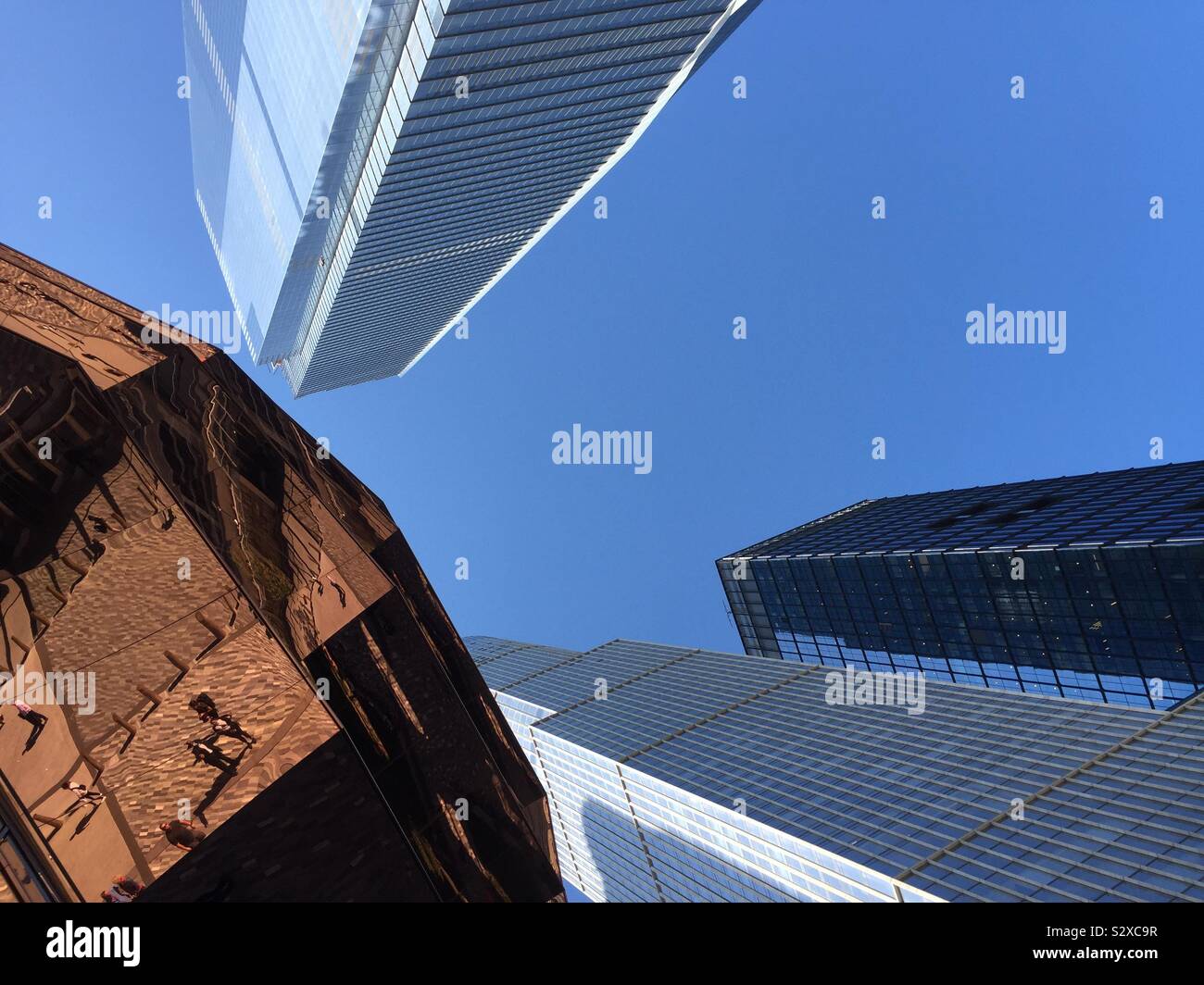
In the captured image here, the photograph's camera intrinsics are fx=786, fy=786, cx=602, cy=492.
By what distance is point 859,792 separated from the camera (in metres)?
54.0

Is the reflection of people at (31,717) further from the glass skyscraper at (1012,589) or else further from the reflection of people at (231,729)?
the glass skyscraper at (1012,589)

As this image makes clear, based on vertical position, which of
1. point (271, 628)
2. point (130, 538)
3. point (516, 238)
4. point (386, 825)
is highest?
point (516, 238)

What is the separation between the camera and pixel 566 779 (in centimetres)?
8188

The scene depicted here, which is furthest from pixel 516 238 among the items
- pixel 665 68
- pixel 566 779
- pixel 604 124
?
pixel 566 779

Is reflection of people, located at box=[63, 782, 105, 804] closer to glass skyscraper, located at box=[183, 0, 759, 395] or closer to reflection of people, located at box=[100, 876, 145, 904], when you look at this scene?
reflection of people, located at box=[100, 876, 145, 904]

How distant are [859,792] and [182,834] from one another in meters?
57.2

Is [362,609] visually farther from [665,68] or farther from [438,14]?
[665,68]

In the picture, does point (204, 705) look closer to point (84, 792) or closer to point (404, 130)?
point (84, 792)

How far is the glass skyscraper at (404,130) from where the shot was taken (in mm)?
69875

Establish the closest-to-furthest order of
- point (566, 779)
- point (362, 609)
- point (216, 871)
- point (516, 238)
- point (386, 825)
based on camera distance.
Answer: point (216, 871) → point (386, 825) → point (362, 609) → point (566, 779) → point (516, 238)

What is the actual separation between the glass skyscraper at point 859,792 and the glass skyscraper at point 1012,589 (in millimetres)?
7007

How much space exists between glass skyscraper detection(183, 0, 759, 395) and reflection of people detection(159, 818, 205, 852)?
6815 centimetres

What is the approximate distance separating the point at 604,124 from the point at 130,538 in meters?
99.4
